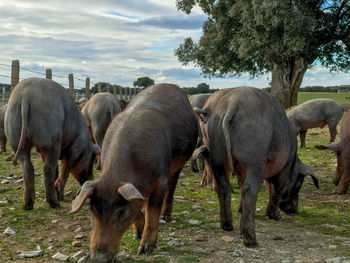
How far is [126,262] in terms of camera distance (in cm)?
427

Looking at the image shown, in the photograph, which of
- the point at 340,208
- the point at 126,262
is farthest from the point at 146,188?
the point at 340,208

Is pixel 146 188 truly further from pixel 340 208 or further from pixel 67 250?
pixel 340 208

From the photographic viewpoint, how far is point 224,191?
5.20 m

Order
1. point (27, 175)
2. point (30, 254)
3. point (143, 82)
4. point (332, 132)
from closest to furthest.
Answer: point (30, 254)
point (27, 175)
point (332, 132)
point (143, 82)

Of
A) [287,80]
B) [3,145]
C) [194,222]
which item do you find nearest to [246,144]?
[194,222]

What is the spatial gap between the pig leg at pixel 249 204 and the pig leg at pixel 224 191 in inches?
16.1

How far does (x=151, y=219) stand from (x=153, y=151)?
0.76 m

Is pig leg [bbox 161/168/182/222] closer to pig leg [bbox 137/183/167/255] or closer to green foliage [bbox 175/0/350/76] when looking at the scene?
pig leg [bbox 137/183/167/255]

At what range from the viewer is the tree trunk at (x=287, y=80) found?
2453 centimetres

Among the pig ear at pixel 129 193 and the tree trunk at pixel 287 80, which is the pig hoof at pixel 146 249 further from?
the tree trunk at pixel 287 80

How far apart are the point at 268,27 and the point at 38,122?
1717 centimetres

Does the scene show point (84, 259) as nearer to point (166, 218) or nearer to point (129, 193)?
point (129, 193)

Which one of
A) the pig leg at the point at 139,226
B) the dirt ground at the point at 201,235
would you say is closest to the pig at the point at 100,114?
the dirt ground at the point at 201,235

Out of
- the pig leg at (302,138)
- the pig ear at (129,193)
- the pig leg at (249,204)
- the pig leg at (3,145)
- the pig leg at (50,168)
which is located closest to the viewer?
the pig ear at (129,193)
